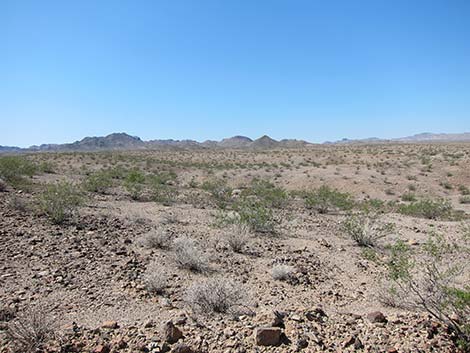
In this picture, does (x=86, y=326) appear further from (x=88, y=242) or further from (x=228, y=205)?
(x=228, y=205)

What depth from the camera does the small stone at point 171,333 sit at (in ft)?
13.9

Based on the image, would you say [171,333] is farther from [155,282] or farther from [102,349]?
[155,282]

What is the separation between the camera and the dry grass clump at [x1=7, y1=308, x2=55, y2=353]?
13.2 feet

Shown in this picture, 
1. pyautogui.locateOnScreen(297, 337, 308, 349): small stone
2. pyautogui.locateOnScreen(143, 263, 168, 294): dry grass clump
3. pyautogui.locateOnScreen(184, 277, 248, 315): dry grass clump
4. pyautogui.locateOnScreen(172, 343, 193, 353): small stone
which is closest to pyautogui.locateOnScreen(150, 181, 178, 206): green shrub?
pyautogui.locateOnScreen(143, 263, 168, 294): dry grass clump

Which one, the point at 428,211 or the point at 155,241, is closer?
the point at 155,241

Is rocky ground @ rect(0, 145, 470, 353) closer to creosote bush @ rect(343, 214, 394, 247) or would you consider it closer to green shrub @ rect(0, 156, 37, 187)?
creosote bush @ rect(343, 214, 394, 247)

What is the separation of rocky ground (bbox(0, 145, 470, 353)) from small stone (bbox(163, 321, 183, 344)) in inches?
0.5

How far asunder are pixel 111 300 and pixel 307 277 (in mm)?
3661

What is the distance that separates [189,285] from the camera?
640cm

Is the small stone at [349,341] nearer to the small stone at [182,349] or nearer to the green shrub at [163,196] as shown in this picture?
the small stone at [182,349]

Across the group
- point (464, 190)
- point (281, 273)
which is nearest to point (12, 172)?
point (281, 273)

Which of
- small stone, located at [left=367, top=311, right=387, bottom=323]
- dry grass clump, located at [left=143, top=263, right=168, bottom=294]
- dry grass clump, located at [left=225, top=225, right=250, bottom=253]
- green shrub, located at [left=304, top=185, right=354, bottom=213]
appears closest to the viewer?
small stone, located at [left=367, top=311, right=387, bottom=323]

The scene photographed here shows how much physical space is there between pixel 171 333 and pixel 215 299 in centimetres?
110

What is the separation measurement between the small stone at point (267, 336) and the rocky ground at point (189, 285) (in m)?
0.01
